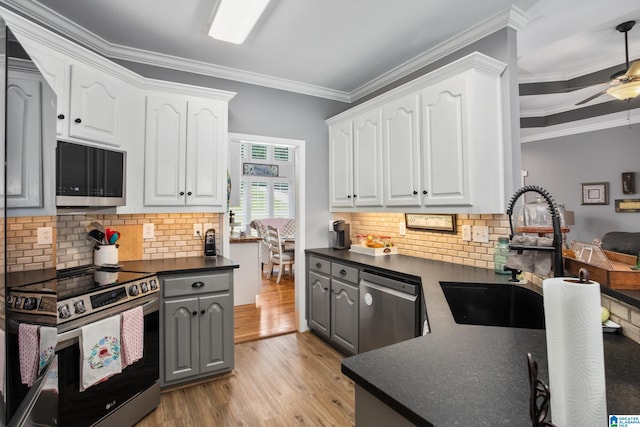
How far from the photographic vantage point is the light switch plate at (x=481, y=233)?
256 cm

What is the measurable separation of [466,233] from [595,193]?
3.93m

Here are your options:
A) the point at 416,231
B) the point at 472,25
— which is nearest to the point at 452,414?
the point at 416,231

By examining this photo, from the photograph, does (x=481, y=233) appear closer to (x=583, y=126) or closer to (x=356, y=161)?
(x=356, y=161)

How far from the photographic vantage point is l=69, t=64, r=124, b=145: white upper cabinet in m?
2.15

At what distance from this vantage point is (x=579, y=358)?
549mm

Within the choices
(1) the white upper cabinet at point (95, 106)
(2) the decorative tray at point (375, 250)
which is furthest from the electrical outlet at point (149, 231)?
(2) the decorative tray at point (375, 250)

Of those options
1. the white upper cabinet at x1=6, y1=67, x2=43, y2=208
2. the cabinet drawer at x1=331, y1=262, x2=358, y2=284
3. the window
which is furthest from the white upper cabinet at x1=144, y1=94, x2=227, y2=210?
the window

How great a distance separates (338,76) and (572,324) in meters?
3.38

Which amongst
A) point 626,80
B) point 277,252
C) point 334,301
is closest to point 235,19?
point 334,301

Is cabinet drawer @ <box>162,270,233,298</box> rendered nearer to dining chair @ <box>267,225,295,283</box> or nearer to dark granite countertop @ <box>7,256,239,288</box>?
dark granite countertop @ <box>7,256,239,288</box>

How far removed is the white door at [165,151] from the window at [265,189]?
4952 millimetres

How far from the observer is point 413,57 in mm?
3070

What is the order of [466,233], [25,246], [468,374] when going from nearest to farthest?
[25,246] < [468,374] < [466,233]

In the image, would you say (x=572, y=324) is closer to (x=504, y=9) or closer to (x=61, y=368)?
(x=61, y=368)
